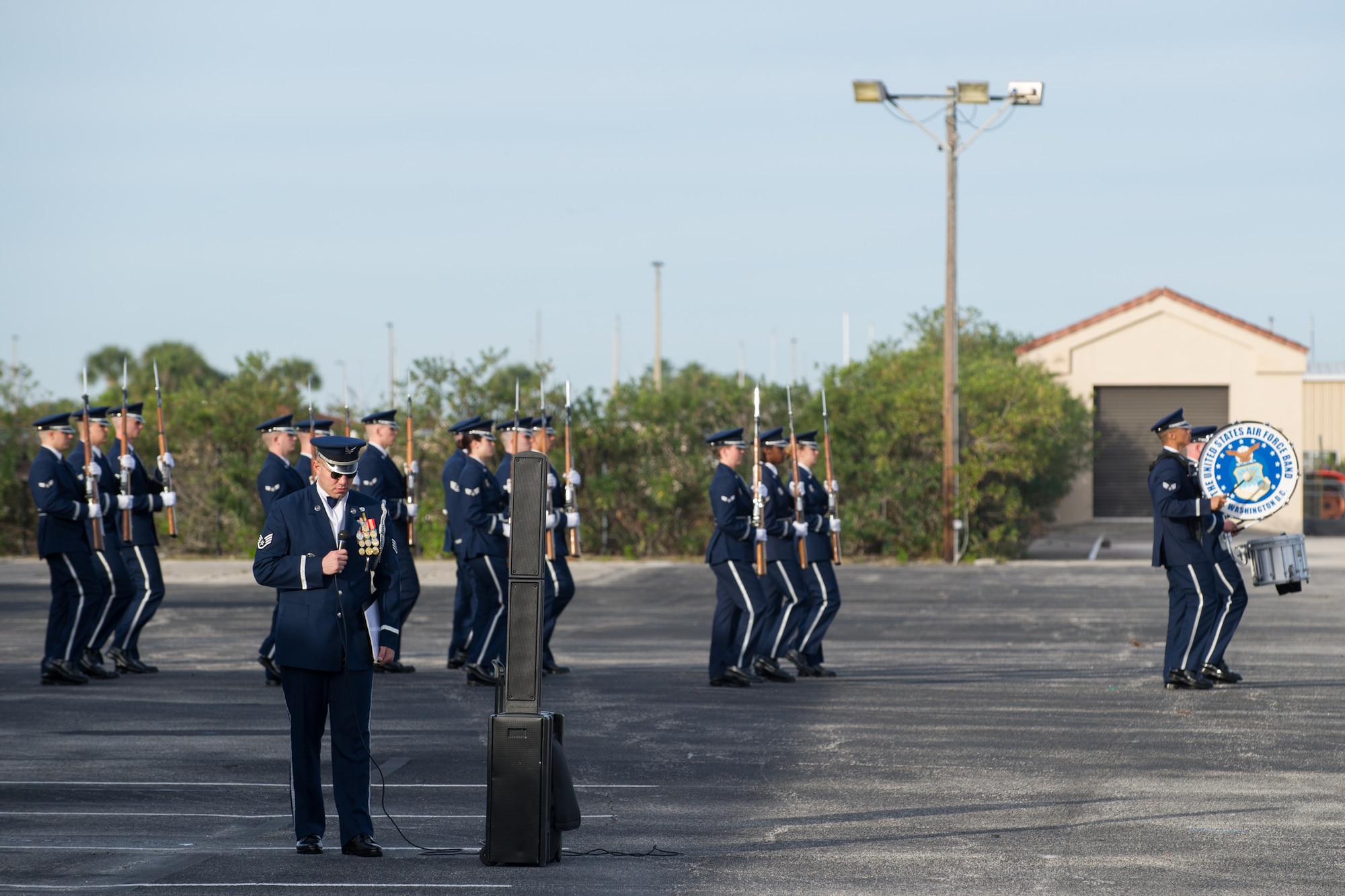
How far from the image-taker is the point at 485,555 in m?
13.0

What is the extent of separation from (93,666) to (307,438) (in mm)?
2510

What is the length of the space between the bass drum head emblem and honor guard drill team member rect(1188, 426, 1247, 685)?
22 cm

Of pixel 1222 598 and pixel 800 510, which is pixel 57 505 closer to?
pixel 800 510

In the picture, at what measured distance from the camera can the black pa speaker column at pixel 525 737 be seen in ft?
21.0

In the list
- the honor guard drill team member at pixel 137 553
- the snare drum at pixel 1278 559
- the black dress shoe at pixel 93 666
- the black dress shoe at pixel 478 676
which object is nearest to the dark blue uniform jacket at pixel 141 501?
the honor guard drill team member at pixel 137 553

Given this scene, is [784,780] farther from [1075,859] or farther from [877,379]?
[877,379]

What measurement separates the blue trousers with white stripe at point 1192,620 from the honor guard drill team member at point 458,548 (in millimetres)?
5586

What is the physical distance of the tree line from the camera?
90.5 ft

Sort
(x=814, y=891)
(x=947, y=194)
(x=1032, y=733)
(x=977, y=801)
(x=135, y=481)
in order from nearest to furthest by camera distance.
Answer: (x=814, y=891) → (x=977, y=801) → (x=1032, y=733) → (x=135, y=481) → (x=947, y=194)

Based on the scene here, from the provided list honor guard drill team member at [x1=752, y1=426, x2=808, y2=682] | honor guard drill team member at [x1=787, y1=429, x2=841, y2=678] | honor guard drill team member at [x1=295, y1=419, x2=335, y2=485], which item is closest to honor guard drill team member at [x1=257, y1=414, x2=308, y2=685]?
honor guard drill team member at [x1=295, y1=419, x2=335, y2=485]

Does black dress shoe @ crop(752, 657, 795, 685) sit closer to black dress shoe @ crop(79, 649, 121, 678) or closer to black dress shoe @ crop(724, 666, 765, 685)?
black dress shoe @ crop(724, 666, 765, 685)

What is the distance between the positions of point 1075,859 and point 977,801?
1.22 m

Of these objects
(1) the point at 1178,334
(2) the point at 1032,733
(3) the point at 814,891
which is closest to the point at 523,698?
(3) the point at 814,891

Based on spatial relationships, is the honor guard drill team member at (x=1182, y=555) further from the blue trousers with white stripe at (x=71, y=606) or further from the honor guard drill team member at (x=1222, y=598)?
the blue trousers with white stripe at (x=71, y=606)
